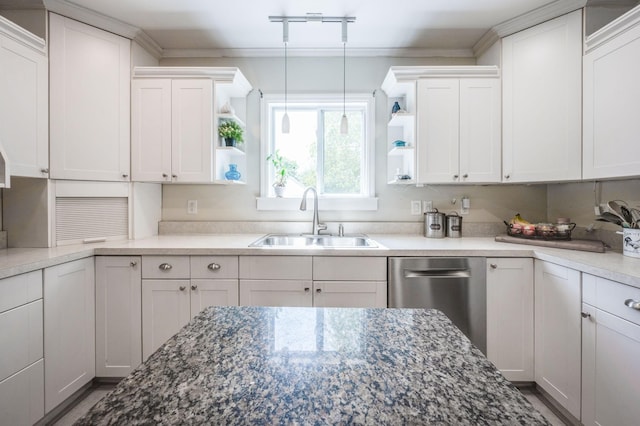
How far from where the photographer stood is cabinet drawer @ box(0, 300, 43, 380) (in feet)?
4.82

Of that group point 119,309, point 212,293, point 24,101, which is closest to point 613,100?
point 212,293

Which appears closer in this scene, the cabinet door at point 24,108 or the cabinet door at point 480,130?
the cabinet door at point 24,108

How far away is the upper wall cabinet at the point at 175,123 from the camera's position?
2355mm

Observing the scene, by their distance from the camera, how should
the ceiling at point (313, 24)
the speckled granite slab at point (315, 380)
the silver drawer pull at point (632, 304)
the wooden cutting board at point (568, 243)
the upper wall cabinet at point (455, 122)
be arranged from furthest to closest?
the upper wall cabinet at point (455, 122)
the ceiling at point (313, 24)
the wooden cutting board at point (568, 243)
the silver drawer pull at point (632, 304)
the speckled granite slab at point (315, 380)

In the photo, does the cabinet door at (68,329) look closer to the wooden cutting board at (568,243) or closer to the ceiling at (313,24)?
the ceiling at (313,24)

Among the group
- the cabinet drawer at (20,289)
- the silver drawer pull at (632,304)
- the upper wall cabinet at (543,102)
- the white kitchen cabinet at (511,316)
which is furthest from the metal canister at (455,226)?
the cabinet drawer at (20,289)

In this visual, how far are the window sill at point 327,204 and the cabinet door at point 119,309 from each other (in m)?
1.10

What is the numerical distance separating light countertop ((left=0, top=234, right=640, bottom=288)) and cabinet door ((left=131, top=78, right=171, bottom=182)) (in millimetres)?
539

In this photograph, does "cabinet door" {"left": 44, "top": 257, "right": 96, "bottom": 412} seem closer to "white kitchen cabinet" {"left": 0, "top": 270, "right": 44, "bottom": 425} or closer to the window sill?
"white kitchen cabinet" {"left": 0, "top": 270, "right": 44, "bottom": 425}

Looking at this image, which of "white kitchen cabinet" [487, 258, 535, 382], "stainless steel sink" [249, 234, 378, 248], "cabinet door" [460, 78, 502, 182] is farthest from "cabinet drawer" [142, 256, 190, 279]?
"cabinet door" [460, 78, 502, 182]

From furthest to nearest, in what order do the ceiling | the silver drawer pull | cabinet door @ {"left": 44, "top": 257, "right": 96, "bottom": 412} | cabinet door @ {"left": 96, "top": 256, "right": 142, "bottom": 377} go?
1. the ceiling
2. cabinet door @ {"left": 96, "top": 256, "right": 142, "bottom": 377}
3. cabinet door @ {"left": 44, "top": 257, "right": 96, "bottom": 412}
4. the silver drawer pull

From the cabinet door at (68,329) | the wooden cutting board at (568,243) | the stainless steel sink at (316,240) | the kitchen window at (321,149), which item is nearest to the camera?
the cabinet door at (68,329)

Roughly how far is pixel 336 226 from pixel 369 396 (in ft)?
A: 7.25

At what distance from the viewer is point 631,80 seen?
1686 millimetres
